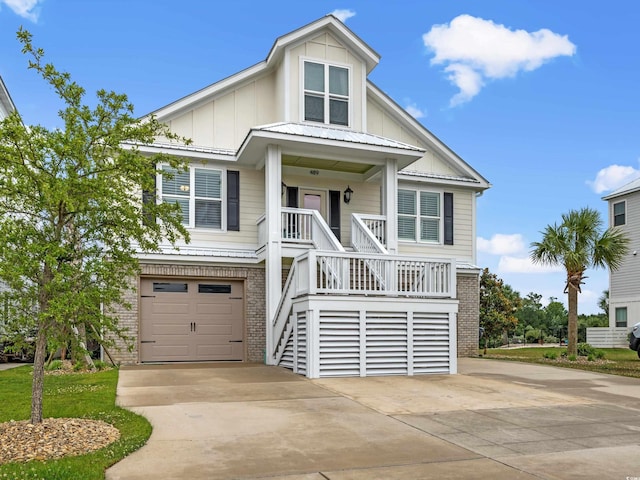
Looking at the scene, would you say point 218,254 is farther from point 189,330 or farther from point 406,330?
point 406,330

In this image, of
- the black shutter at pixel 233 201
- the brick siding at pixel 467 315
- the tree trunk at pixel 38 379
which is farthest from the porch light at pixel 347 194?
the tree trunk at pixel 38 379

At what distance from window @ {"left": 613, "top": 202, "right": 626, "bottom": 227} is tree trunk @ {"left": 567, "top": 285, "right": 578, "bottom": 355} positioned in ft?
49.3

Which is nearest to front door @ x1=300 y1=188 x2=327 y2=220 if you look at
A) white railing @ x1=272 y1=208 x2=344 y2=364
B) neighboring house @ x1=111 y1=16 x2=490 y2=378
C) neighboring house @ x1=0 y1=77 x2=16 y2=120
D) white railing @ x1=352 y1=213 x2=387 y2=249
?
neighboring house @ x1=111 y1=16 x2=490 y2=378

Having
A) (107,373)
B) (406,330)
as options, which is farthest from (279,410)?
(107,373)

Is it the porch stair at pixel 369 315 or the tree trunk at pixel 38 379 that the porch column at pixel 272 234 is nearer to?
the porch stair at pixel 369 315

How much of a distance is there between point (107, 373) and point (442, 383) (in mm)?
7029

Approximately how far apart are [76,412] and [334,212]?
35.3 ft

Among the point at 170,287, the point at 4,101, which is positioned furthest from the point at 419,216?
the point at 4,101

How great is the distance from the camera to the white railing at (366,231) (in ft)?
48.9

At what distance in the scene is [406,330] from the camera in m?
13.0

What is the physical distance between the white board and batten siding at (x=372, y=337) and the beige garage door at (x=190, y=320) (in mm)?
3782

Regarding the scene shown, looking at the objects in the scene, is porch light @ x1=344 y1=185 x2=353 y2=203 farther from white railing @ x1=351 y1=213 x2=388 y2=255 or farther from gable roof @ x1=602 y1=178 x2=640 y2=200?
gable roof @ x1=602 y1=178 x2=640 y2=200

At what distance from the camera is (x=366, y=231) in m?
14.8

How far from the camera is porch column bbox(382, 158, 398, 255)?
15.7 meters
